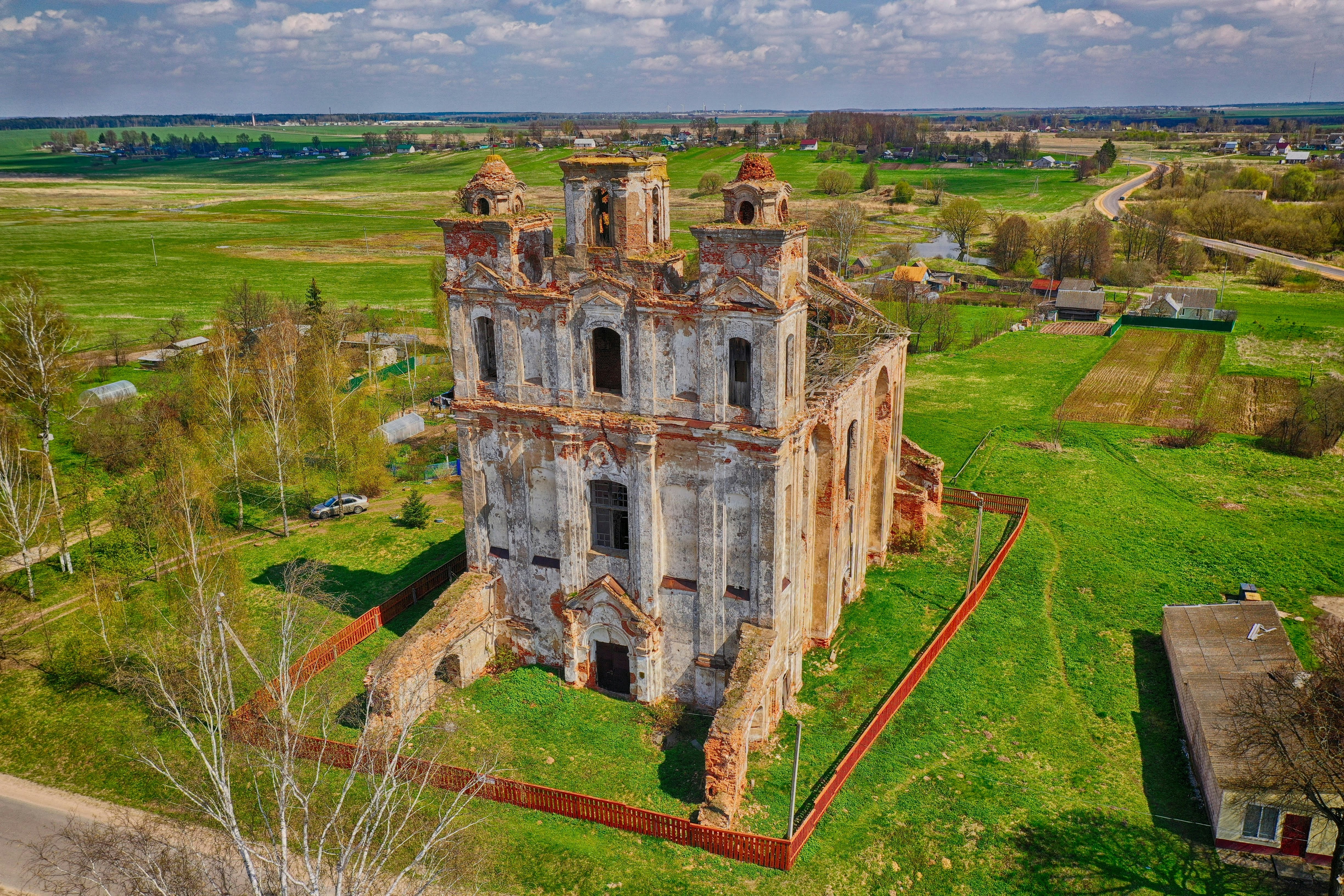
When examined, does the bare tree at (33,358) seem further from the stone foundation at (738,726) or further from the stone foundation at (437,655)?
the stone foundation at (738,726)

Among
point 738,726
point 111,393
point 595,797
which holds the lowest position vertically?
point 595,797

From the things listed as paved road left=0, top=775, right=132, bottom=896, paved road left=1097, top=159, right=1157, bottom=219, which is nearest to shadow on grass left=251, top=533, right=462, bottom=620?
paved road left=0, top=775, right=132, bottom=896

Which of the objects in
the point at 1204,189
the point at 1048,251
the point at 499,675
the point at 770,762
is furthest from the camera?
the point at 1204,189

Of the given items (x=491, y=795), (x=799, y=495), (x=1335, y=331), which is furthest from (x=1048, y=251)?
(x=491, y=795)

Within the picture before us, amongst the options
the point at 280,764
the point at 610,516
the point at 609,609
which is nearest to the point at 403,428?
the point at 610,516

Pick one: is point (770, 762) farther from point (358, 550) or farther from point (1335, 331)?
point (1335, 331)

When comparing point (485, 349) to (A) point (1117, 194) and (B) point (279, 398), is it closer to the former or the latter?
(B) point (279, 398)
